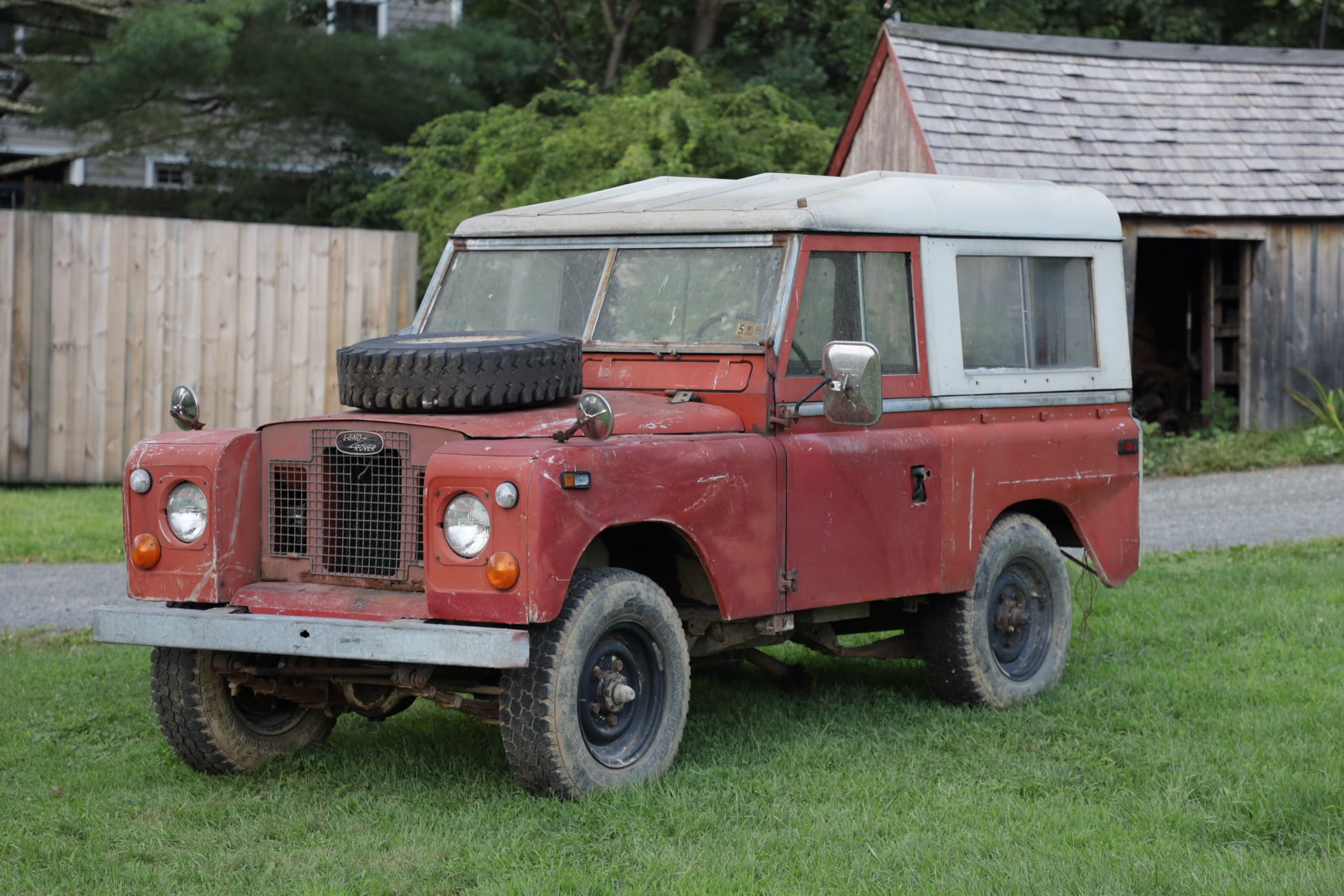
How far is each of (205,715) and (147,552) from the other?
0.63 meters

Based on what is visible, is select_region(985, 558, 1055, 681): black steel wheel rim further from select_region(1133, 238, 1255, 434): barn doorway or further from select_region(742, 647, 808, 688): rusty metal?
select_region(1133, 238, 1255, 434): barn doorway

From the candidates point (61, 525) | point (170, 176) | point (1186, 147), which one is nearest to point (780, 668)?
point (61, 525)

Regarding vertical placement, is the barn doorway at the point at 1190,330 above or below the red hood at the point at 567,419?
above

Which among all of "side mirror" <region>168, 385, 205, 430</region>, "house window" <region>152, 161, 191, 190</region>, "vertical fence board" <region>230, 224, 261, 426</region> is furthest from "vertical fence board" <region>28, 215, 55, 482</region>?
"house window" <region>152, 161, 191, 190</region>

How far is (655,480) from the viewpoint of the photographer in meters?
5.44

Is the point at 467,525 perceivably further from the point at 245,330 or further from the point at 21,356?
the point at 21,356

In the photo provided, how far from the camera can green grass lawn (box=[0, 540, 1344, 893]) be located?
15.4ft

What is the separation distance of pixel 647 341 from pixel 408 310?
7.82m

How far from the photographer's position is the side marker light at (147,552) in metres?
5.71

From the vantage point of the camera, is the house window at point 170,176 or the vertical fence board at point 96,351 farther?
the house window at point 170,176

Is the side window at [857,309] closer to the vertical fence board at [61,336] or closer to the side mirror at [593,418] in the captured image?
the side mirror at [593,418]

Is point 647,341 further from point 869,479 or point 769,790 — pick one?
point 769,790

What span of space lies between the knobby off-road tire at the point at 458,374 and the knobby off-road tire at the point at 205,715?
1.13 m

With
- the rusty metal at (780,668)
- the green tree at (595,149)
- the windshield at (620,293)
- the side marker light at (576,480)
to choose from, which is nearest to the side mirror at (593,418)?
the side marker light at (576,480)
